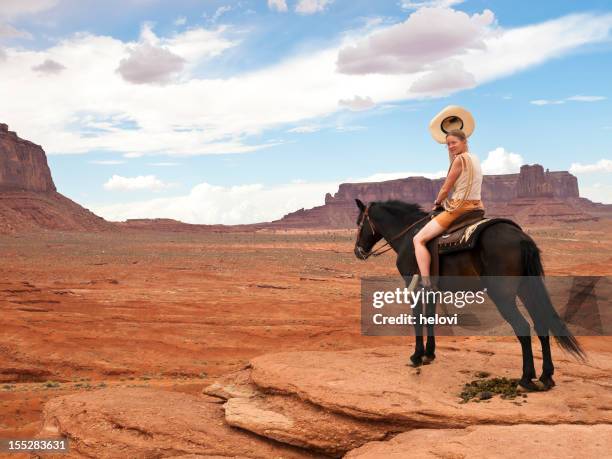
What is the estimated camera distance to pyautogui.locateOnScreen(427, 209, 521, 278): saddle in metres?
6.34

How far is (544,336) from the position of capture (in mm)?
6117

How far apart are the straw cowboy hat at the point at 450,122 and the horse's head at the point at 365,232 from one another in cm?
162

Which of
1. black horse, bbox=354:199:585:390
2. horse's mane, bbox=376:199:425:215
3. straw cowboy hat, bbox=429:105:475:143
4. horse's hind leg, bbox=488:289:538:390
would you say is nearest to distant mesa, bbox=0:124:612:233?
horse's mane, bbox=376:199:425:215

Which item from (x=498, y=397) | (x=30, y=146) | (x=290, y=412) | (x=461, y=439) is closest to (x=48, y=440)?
(x=290, y=412)

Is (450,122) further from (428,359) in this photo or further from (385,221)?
(428,359)

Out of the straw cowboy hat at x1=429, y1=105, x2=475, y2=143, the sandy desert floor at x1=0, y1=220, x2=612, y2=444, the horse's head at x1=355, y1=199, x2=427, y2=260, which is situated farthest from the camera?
the sandy desert floor at x1=0, y1=220, x2=612, y2=444

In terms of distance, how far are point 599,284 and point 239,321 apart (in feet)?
48.5

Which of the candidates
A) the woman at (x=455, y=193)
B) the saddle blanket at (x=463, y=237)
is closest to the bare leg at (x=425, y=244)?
the woman at (x=455, y=193)

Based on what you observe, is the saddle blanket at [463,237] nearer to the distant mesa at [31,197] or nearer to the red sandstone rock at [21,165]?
the distant mesa at [31,197]

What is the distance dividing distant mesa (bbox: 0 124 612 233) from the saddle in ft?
265

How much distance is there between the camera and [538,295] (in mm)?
6031

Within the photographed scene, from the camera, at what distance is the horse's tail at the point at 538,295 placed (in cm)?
599

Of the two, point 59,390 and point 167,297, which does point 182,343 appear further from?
point 167,297

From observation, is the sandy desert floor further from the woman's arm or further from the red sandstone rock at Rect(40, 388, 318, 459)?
the woman's arm
